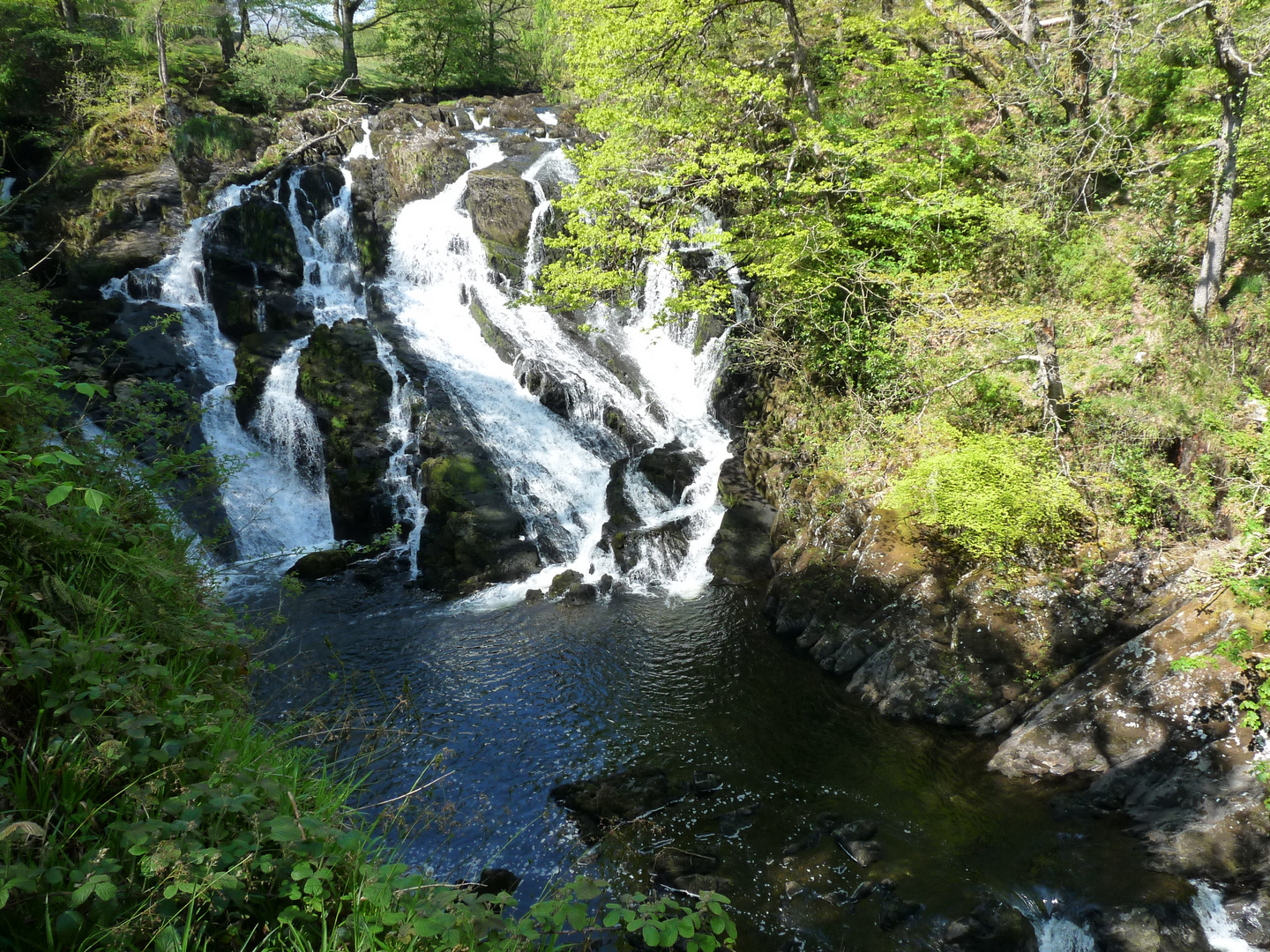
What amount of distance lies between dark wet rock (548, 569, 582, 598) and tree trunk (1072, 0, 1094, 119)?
11255mm

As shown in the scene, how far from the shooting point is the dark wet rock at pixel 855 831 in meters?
6.19

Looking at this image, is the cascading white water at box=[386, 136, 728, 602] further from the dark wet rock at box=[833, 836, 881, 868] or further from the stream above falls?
the dark wet rock at box=[833, 836, 881, 868]

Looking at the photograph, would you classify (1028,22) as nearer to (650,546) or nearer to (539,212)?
(650,546)

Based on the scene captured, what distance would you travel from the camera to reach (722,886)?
18.7 feet

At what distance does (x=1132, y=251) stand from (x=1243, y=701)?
7.20 m

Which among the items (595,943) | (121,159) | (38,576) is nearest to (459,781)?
(595,943)

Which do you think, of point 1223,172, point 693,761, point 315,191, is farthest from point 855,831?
point 315,191

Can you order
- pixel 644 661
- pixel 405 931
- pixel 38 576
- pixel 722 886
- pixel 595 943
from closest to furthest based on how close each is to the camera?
pixel 405 931 → pixel 38 576 → pixel 595 943 → pixel 722 886 → pixel 644 661

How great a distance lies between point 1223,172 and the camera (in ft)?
27.1

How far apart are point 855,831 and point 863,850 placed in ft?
0.76

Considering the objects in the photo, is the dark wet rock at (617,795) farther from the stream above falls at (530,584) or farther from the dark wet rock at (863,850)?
the dark wet rock at (863,850)

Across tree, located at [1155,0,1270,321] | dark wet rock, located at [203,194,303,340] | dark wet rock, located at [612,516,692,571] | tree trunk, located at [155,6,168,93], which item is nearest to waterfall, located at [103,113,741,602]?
dark wet rock, located at [612,516,692,571]

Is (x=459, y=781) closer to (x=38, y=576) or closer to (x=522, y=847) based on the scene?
(x=522, y=847)

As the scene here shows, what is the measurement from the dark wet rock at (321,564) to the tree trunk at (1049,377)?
471 inches
